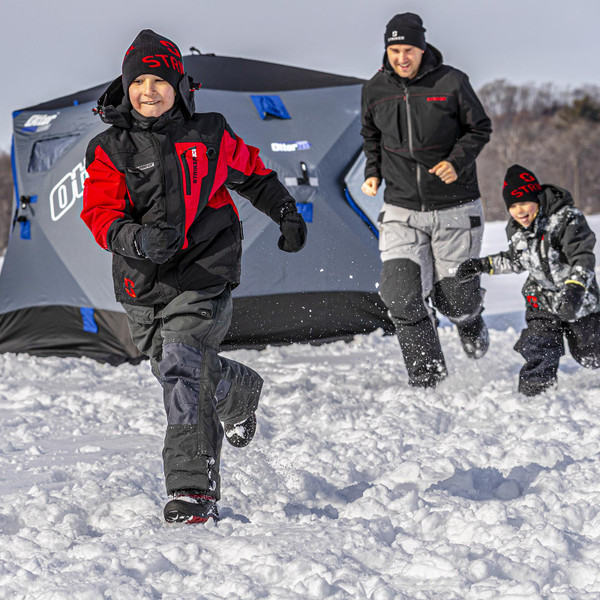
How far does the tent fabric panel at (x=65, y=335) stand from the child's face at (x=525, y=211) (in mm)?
2843

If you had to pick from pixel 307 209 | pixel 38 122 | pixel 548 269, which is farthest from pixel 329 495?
pixel 38 122

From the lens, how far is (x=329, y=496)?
303cm

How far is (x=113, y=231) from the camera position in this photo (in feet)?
9.28

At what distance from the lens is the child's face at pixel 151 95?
2.99 m

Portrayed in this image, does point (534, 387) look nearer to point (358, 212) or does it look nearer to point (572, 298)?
point (572, 298)

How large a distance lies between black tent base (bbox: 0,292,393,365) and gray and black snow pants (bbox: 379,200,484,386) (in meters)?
1.70

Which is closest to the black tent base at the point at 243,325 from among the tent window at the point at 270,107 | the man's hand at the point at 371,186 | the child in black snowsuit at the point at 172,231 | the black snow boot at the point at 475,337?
the tent window at the point at 270,107

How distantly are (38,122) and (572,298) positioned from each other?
14.7 ft

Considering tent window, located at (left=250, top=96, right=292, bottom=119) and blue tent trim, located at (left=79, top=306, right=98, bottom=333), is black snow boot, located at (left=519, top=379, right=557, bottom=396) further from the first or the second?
blue tent trim, located at (left=79, top=306, right=98, bottom=333)

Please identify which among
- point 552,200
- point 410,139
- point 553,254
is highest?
point 410,139

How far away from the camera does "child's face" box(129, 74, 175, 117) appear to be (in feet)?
9.82

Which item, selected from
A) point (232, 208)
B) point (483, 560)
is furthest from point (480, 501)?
point (232, 208)

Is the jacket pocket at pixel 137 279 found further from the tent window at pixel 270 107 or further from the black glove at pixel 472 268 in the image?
the tent window at pixel 270 107

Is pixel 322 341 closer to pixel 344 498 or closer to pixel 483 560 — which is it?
pixel 344 498
